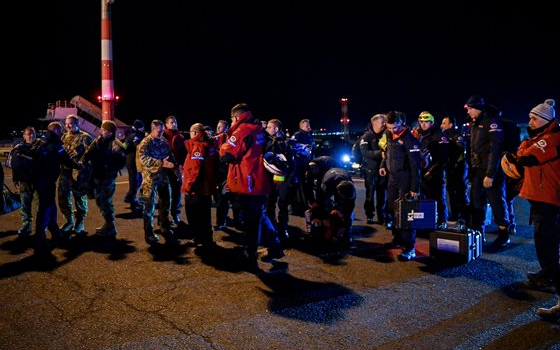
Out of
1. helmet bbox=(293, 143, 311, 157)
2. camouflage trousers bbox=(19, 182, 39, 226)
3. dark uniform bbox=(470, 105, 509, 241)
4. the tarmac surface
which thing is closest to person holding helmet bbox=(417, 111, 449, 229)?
dark uniform bbox=(470, 105, 509, 241)

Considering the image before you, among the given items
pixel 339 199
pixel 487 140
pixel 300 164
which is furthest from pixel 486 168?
pixel 300 164

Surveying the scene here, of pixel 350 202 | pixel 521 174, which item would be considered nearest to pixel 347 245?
pixel 350 202

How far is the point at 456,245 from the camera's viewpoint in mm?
5801

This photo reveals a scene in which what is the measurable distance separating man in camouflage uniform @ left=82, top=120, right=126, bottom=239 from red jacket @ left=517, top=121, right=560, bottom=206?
5617 millimetres

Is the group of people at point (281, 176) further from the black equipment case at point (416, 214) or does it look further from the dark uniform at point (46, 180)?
the black equipment case at point (416, 214)

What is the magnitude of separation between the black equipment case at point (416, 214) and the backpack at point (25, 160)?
4.97 metres

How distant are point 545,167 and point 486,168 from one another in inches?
108

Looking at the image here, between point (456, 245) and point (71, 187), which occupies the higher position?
point (71, 187)

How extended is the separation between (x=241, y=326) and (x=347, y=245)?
3.18 m

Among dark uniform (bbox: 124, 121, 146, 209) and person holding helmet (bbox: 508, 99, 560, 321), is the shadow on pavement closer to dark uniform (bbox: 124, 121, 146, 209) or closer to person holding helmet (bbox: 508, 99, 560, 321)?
person holding helmet (bbox: 508, 99, 560, 321)

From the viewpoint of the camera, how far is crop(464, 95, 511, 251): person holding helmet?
675 cm

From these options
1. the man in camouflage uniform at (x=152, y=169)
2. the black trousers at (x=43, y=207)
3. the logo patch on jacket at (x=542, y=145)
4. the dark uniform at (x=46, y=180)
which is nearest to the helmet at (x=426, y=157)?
the logo patch on jacket at (x=542, y=145)

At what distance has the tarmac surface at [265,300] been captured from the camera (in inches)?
147

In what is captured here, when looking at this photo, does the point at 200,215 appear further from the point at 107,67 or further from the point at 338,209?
the point at 107,67
